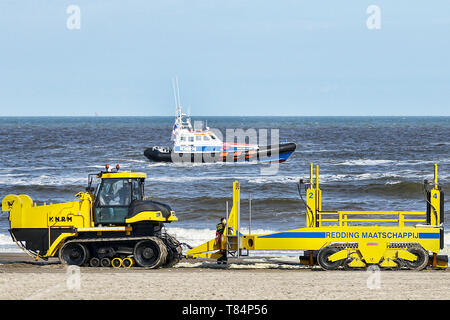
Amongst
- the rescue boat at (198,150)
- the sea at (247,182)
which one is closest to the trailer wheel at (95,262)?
the sea at (247,182)

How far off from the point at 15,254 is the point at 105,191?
468cm

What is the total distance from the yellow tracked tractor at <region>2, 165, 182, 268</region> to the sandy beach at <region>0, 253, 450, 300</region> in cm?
39

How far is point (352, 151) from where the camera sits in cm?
6372

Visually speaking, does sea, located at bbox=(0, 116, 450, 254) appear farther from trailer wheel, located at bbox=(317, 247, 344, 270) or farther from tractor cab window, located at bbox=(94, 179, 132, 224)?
tractor cab window, located at bbox=(94, 179, 132, 224)

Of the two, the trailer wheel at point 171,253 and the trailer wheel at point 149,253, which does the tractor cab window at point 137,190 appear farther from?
the trailer wheel at point 171,253

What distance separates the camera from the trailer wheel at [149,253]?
590 inches

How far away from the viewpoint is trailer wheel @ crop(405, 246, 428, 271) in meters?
14.4

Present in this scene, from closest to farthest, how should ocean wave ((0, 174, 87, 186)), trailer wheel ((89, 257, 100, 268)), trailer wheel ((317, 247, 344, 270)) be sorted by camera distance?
trailer wheel ((317, 247, 344, 270)) → trailer wheel ((89, 257, 100, 268)) → ocean wave ((0, 174, 87, 186))

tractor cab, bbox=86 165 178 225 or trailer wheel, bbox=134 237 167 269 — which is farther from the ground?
tractor cab, bbox=86 165 178 225

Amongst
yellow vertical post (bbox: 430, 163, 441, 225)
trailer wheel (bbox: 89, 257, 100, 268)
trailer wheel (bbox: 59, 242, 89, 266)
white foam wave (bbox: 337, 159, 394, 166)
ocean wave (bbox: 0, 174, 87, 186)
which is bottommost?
trailer wheel (bbox: 89, 257, 100, 268)

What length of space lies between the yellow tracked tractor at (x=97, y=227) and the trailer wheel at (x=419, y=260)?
14.9 feet

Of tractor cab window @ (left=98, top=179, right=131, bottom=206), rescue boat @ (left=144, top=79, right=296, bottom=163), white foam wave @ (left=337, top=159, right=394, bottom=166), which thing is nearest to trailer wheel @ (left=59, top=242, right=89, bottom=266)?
tractor cab window @ (left=98, top=179, right=131, bottom=206)

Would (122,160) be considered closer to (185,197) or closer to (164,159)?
(164,159)
